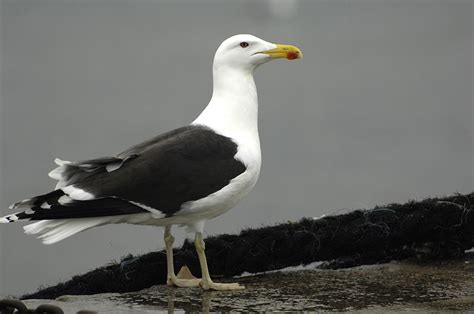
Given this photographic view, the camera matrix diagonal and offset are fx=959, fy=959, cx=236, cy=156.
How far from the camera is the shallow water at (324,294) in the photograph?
3605 mm

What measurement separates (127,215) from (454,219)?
5.01 ft

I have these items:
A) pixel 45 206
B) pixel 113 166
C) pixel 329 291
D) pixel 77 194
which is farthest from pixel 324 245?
pixel 45 206

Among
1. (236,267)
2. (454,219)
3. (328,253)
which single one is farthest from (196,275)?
(454,219)

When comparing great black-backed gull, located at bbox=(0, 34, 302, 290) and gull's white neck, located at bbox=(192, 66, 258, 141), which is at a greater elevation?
gull's white neck, located at bbox=(192, 66, 258, 141)

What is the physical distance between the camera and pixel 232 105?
14.0 feet

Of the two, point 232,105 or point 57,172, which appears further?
point 232,105

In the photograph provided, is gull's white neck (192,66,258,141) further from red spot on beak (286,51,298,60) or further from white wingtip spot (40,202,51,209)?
white wingtip spot (40,202,51,209)

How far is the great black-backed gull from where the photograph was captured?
3713 mm

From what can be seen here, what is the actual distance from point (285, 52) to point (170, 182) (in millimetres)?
947

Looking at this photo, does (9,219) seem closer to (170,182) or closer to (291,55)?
(170,182)

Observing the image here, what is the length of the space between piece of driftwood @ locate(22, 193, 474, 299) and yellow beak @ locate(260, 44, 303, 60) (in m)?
0.75

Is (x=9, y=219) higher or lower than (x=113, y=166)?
lower

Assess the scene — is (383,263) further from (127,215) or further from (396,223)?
(127,215)

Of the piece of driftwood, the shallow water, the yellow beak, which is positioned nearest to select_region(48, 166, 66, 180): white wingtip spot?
the shallow water
